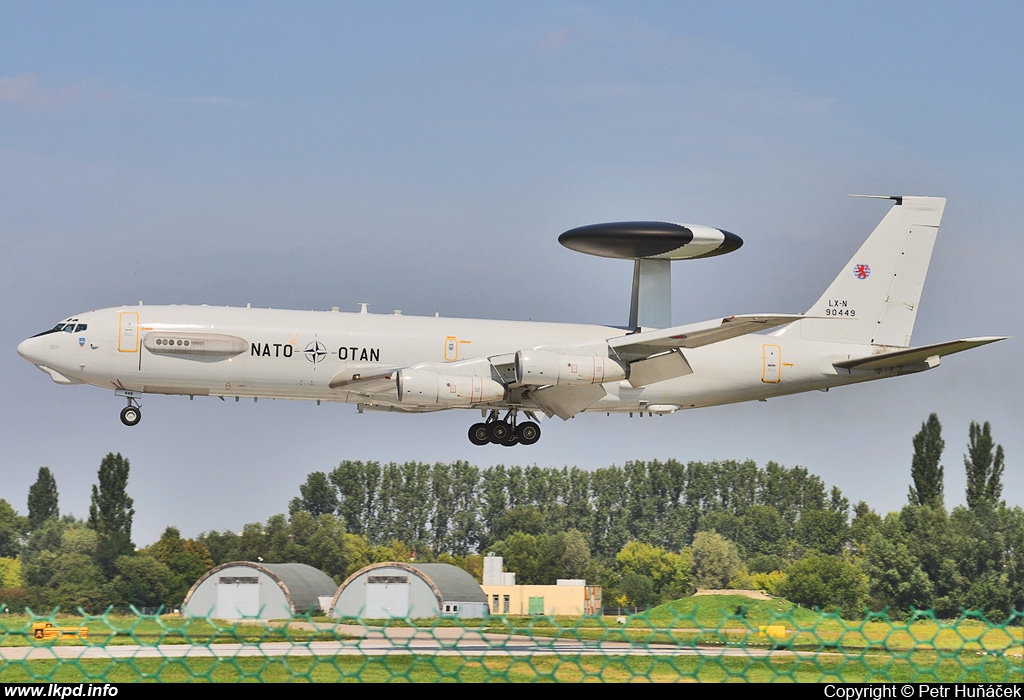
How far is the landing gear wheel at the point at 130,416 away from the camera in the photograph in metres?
37.8

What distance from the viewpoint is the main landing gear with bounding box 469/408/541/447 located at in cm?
3956

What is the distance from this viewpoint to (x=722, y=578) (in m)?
63.5

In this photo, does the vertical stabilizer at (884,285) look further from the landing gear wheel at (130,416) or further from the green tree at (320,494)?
the green tree at (320,494)

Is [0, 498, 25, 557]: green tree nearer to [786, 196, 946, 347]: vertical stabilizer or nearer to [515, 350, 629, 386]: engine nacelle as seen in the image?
[515, 350, 629, 386]: engine nacelle

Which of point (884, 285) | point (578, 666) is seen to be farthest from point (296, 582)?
→ point (578, 666)

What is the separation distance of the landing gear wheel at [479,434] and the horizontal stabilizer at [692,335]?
549 cm

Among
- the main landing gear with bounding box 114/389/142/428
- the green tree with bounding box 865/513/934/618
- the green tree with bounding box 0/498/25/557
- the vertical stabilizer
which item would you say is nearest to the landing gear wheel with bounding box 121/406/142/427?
the main landing gear with bounding box 114/389/142/428

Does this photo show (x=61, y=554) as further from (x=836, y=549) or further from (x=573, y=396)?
(x=836, y=549)

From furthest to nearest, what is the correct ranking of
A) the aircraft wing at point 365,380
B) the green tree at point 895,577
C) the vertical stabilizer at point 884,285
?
1. the green tree at point 895,577
2. the vertical stabilizer at point 884,285
3. the aircraft wing at point 365,380

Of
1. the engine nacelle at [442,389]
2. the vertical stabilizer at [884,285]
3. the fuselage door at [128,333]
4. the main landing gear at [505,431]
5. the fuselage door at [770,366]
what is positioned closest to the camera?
the engine nacelle at [442,389]

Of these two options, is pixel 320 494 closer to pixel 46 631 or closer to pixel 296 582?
pixel 296 582

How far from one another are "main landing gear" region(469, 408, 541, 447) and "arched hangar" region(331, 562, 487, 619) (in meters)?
4.82

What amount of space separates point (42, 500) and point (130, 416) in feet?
85.2

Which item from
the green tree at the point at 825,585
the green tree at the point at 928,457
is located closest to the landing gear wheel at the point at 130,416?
the green tree at the point at 825,585
